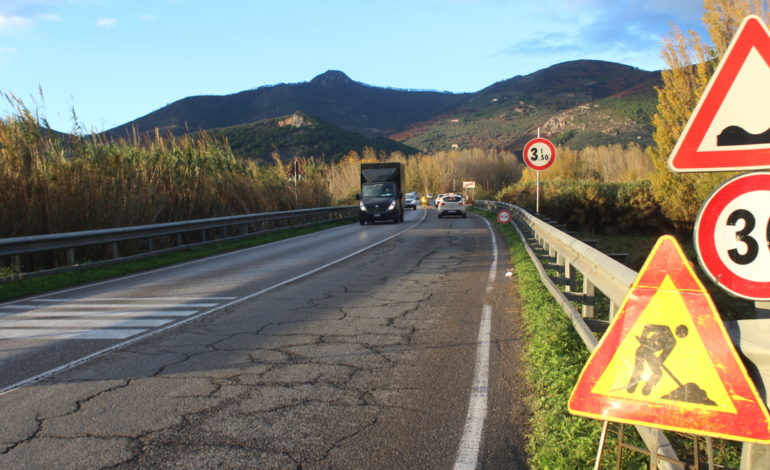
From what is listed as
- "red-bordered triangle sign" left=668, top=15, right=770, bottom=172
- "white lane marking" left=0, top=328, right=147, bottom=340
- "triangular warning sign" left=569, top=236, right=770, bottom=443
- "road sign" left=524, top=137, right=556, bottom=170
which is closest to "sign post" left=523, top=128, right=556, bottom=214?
"road sign" left=524, top=137, right=556, bottom=170

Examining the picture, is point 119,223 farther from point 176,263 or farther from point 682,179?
point 682,179

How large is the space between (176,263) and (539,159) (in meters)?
9.34

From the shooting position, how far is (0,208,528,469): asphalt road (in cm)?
378

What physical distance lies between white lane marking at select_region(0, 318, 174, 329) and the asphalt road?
30 millimetres

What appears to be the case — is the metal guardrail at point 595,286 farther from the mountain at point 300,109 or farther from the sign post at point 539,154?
the mountain at point 300,109

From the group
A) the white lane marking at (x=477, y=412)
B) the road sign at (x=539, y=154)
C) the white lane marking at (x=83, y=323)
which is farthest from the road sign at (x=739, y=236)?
the road sign at (x=539, y=154)

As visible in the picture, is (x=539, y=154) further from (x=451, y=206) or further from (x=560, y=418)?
(x=451, y=206)

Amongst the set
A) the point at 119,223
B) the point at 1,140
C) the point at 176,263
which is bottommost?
the point at 176,263

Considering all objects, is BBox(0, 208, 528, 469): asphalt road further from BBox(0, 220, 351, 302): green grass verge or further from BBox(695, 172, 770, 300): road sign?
BBox(695, 172, 770, 300): road sign

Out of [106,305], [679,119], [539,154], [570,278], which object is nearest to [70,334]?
[106,305]

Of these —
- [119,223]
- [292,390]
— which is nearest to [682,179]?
[119,223]

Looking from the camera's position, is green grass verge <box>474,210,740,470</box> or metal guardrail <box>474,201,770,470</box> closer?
metal guardrail <box>474,201,770,470</box>

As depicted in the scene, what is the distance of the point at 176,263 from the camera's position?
14820mm

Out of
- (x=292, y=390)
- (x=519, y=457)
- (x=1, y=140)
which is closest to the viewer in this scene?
(x=519, y=457)
